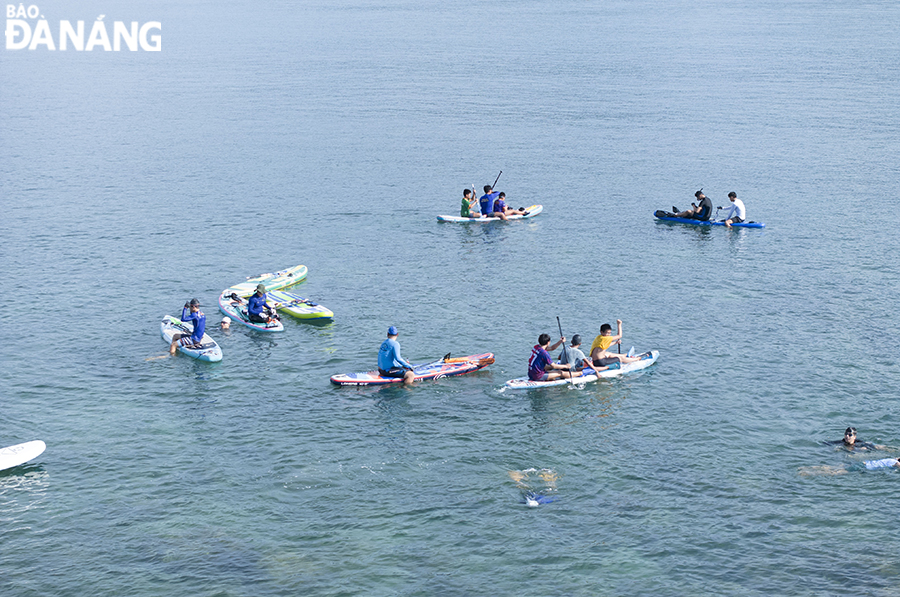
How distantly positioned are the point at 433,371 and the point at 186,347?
1214 cm

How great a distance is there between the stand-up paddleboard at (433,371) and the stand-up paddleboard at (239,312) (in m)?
7.56

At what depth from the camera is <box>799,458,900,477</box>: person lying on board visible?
32.8 metres

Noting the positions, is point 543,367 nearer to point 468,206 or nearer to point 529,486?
point 529,486

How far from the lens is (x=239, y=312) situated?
47.2m

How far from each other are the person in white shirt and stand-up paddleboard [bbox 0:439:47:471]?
1874 inches

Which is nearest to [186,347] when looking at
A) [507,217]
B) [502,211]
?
[502,211]

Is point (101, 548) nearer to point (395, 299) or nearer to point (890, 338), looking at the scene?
point (395, 299)

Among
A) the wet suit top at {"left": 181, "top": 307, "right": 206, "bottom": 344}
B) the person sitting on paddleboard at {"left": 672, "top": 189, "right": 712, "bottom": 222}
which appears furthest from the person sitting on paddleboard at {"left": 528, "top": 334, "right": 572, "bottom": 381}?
the person sitting on paddleboard at {"left": 672, "top": 189, "right": 712, "bottom": 222}

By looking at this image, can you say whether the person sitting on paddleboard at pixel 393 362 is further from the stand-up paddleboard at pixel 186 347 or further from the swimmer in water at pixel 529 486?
the swimmer in water at pixel 529 486

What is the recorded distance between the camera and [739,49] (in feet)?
505

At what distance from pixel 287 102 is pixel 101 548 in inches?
3549

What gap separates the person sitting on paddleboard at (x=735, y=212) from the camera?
6366 centimetres

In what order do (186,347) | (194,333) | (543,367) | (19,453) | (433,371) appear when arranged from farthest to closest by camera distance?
(186,347) → (194,333) → (433,371) → (543,367) → (19,453)

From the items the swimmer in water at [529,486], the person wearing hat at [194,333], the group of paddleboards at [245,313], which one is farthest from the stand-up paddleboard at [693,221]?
the swimmer in water at [529,486]
